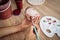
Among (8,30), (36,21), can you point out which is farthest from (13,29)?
(36,21)

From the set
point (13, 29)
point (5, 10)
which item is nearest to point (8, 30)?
point (13, 29)

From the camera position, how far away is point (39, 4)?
116 centimetres

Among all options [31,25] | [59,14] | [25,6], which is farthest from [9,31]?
[59,14]

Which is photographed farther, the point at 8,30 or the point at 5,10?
the point at 5,10

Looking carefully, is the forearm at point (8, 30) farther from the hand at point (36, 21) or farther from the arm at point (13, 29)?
the hand at point (36, 21)

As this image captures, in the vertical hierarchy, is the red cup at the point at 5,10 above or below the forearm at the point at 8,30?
above

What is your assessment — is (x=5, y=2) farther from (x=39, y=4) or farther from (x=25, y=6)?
(x=39, y=4)

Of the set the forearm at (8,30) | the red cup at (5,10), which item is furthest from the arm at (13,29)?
the red cup at (5,10)

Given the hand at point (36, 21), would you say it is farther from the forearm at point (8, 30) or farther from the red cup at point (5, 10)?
the red cup at point (5, 10)

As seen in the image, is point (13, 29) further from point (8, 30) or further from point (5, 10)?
point (5, 10)

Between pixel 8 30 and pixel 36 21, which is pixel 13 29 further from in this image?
pixel 36 21

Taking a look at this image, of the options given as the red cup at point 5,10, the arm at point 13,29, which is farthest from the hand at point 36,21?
the red cup at point 5,10

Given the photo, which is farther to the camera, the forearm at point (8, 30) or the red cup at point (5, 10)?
the red cup at point (5, 10)

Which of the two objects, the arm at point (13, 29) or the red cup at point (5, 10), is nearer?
the arm at point (13, 29)
